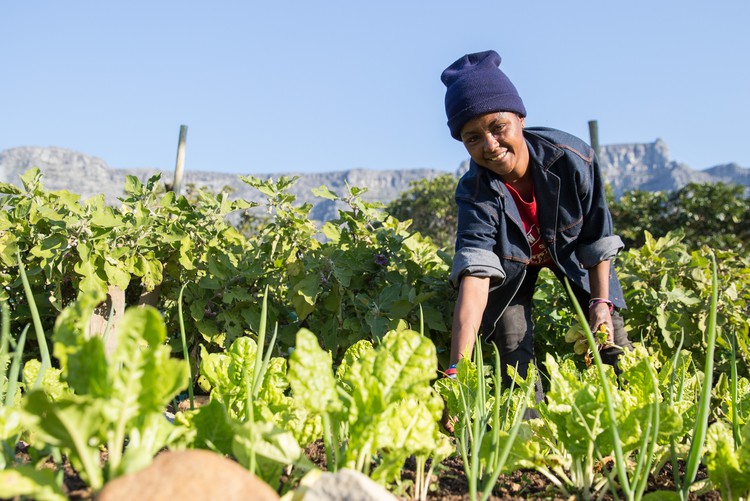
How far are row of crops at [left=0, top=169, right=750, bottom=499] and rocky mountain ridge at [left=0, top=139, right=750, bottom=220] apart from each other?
317 feet

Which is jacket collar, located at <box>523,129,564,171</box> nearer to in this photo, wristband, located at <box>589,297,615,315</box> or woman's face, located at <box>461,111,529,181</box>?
woman's face, located at <box>461,111,529,181</box>

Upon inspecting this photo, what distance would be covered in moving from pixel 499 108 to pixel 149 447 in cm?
164

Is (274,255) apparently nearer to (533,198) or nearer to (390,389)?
(533,198)

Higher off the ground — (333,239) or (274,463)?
(333,239)

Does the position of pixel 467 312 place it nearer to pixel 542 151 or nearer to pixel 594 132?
pixel 542 151

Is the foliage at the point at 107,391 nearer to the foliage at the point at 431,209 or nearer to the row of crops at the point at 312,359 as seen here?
the row of crops at the point at 312,359

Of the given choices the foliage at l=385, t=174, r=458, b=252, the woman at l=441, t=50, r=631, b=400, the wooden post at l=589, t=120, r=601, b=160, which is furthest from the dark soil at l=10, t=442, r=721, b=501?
the foliage at l=385, t=174, r=458, b=252

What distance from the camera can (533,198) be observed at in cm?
237

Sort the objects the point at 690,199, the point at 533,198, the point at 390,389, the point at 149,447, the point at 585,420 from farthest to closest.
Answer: the point at 690,199
the point at 533,198
the point at 585,420
the point at 390,389
the point at 149,447

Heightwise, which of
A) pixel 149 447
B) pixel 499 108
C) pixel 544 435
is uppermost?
pixel 499 108

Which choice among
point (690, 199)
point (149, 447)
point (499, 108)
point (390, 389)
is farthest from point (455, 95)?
point (690, 199)

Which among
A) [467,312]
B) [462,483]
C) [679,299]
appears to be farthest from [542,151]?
[462,483]

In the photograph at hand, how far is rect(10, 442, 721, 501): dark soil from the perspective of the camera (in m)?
1.03

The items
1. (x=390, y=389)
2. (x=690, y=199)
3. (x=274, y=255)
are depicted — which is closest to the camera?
(x=390, y=389)
